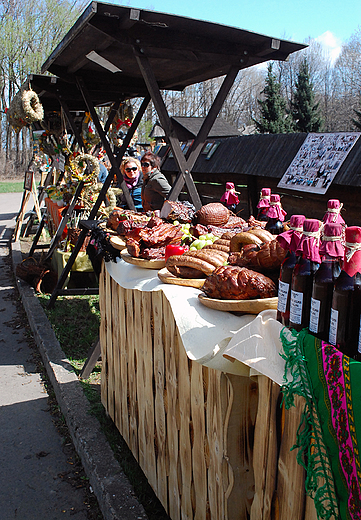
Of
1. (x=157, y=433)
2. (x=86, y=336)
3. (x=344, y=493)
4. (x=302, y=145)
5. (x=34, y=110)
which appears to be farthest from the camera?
(x=302, y=145)

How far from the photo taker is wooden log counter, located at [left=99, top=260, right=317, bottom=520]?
5.15 feet

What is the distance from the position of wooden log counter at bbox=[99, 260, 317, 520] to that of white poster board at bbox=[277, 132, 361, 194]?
188 inches

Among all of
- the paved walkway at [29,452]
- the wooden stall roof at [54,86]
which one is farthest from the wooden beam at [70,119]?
the paved walkway at [29,452]

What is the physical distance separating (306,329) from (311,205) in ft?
22.5

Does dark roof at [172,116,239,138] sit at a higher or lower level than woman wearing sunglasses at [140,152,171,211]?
higher

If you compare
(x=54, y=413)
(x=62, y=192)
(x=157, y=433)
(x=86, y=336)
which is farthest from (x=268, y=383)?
(x=62, y=192)

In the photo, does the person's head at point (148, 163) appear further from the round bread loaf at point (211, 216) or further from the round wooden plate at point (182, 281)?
the round wooden plate at point (182, 281)

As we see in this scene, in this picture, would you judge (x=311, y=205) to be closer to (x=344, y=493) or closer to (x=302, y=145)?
(x=302, y=145)

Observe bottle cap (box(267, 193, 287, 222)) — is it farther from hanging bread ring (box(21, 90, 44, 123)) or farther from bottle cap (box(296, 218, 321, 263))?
hanging bread ring (box(21, 90, 44, 123))

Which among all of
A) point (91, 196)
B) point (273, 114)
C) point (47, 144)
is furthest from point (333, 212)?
point (273, 114)

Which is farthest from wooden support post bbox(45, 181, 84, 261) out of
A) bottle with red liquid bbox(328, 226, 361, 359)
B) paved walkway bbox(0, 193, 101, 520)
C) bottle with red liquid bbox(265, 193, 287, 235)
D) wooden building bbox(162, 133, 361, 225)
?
bottle with red liquid bbox(328, 226, 361, 359)

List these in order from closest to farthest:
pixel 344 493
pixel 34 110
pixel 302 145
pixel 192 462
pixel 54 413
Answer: pixel 344 493 → pixel 192 462 → pixel 54 413 → pixel 34 110 → pixel 302 145

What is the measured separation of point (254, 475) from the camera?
1.75m

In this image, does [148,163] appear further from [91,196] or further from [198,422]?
[198,422]
